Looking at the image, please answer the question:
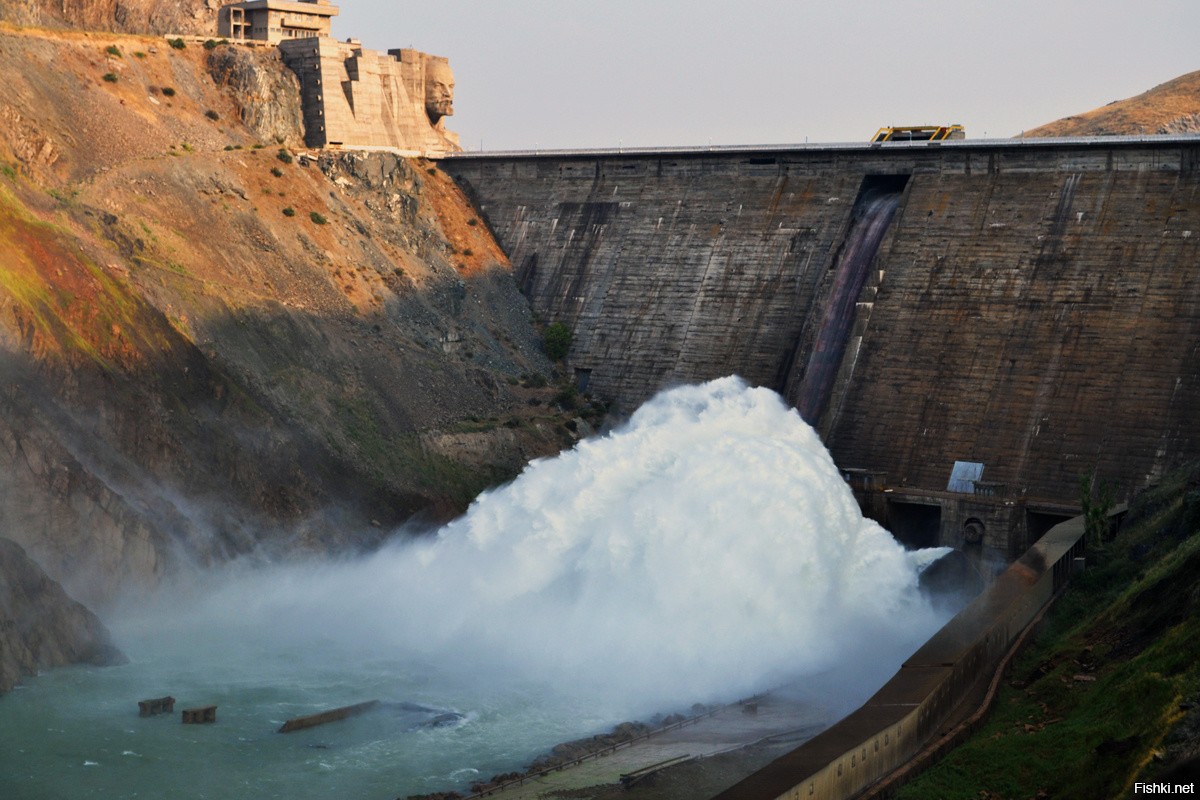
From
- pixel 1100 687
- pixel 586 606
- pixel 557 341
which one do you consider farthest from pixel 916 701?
pixel 557 341

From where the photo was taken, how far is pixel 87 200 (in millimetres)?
61906

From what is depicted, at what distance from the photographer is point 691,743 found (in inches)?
1447

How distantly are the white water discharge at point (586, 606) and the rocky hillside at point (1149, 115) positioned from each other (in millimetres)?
73154

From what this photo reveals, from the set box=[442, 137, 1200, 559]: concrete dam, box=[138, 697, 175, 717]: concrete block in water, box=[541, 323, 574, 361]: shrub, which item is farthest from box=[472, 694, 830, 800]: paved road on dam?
box=[541, 323, 574, 361]: shrub

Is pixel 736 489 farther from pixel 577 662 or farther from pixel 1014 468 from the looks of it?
pixel 1014 468

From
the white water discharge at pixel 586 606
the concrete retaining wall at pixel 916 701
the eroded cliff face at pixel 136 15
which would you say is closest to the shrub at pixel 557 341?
the white water discharge at pixel 586 606

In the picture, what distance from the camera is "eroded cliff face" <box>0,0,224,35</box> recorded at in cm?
8800

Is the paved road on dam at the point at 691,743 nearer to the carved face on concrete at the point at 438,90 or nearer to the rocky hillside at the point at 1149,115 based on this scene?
the carved face on concrete at the point at 438,90

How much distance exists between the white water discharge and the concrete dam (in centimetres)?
854

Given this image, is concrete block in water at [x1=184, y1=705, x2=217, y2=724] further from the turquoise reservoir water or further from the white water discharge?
the white water discharge

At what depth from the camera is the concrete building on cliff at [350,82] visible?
77.4 m

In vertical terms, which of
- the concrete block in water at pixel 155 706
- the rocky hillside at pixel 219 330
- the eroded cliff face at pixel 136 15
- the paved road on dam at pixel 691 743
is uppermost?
the eroded cliff face at pixel 136 15

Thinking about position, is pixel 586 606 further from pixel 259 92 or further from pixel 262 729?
pixel 259 92

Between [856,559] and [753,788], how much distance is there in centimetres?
1995
